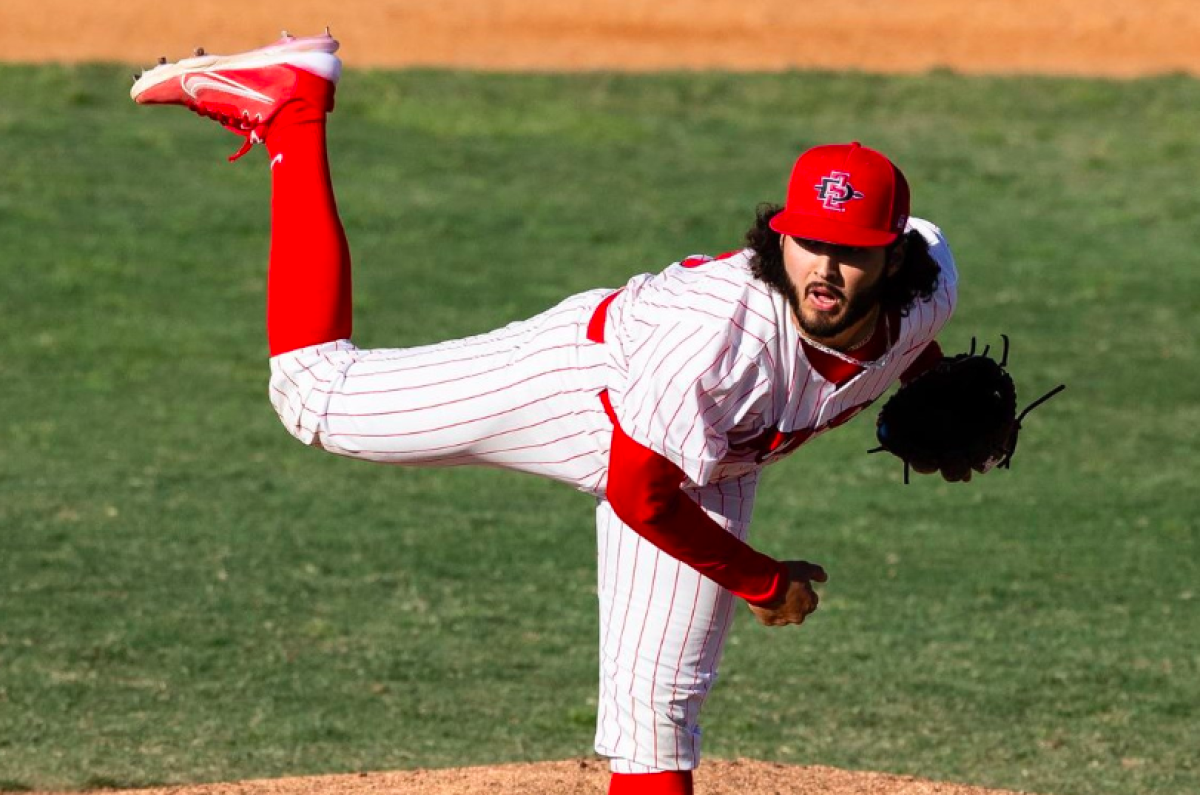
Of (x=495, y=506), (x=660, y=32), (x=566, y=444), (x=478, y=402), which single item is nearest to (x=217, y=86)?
(x=478, y=402)

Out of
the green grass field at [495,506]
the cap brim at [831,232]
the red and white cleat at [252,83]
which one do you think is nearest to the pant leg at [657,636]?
the cap brim at [831,232]

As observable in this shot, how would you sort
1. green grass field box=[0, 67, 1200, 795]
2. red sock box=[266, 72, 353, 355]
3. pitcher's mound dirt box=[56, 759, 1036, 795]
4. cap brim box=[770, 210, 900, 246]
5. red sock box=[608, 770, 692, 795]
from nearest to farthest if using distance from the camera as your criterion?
1. cap brim box=[770, 210, 900, 246]
2. red sock box=[608, 770, 692, 795]
3. red sock box=[266, 72, 353, 355]
4. pitcher's mound dirt box=[56, 759, 1036, 795]
5. green grass field box=[0, 67, 1200, 795]

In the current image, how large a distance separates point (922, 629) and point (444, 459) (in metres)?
3.80

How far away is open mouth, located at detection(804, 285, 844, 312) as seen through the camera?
12.7ft

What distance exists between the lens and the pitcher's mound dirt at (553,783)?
209 inches

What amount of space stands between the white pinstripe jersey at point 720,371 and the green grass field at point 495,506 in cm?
248

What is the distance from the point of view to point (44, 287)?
12.8 metres

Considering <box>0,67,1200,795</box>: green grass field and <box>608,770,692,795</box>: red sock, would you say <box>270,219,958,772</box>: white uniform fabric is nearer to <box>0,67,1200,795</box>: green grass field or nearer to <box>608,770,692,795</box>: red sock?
<box>608,770,692,795</box>: red sock

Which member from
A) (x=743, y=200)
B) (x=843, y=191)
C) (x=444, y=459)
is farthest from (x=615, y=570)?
(x=743, y=200)

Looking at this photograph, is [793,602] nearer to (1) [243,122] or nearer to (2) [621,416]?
(2) [621,416]

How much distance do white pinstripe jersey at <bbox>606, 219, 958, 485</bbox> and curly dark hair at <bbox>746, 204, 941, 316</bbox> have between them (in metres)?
0.02

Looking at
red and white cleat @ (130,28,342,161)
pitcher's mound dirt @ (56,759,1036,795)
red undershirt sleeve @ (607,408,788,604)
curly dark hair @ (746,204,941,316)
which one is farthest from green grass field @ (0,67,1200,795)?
curly dark hair @ (746,204,941,316)

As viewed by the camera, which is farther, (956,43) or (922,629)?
(956,43)

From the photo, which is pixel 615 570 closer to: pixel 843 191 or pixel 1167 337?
pixel 843 191
